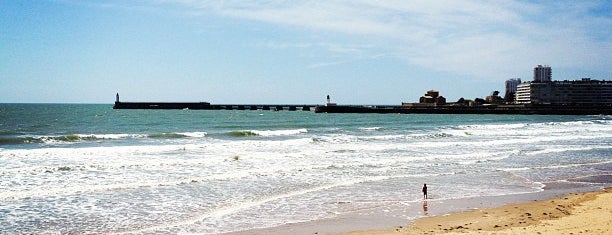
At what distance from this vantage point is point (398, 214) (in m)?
12.6

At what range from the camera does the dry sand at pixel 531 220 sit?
1038 cm

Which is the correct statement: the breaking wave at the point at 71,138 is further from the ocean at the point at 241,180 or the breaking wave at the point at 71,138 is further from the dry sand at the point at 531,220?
the dry sand at the point at 531,220

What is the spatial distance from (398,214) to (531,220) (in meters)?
2.75

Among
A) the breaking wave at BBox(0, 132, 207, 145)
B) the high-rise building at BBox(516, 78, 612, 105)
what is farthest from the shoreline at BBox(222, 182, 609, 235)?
the high-rise building at BBox(516, 78, 612, 105)

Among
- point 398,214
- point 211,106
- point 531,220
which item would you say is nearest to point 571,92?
point 211,106

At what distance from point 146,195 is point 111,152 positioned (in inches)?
471

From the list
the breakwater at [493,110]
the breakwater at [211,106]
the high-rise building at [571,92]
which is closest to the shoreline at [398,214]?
the breakwater at [493,110]

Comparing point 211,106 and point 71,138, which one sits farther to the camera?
point 211,106

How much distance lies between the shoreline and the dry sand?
0.96ft

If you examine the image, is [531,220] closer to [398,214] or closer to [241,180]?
[398,214]

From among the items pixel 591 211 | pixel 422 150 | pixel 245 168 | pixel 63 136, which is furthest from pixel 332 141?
pixel 591 211

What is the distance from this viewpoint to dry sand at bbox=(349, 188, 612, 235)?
1038 centimetres

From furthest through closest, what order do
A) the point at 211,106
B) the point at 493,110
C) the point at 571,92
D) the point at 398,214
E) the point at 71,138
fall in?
1. the point at 571,92
2. the point at 211,106
3. the point at 493,110
4. the point at 71,138
5. the point at 398,214

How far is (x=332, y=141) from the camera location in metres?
34.2
